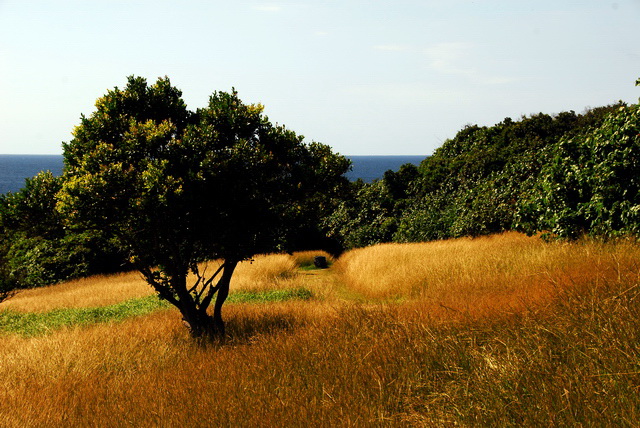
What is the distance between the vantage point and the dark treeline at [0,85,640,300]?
10117 millimetres

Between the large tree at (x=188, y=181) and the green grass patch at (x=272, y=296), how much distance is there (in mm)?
4568

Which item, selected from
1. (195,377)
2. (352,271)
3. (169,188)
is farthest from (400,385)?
(352,271)

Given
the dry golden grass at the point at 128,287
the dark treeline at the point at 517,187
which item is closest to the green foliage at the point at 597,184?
the dark treeline at the point at 517,187

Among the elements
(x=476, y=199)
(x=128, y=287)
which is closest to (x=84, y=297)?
(x=128, y=287)

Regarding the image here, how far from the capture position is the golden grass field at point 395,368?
3893mm

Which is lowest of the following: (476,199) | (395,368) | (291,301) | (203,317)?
(291,301)

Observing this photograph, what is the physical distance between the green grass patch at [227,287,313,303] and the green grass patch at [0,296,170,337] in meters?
2.47

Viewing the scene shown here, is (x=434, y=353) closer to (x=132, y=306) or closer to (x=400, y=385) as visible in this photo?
(x=400, y=385)

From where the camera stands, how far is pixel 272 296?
15.6 m

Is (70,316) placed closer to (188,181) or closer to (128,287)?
(128,287)

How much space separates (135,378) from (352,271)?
1169cm

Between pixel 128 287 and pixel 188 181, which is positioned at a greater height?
pixel 188 181

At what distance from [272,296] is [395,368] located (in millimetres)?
10919

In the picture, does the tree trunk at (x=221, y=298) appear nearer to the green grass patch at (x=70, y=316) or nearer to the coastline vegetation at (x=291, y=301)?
the coastline vegetation at (x=291, y=301)
